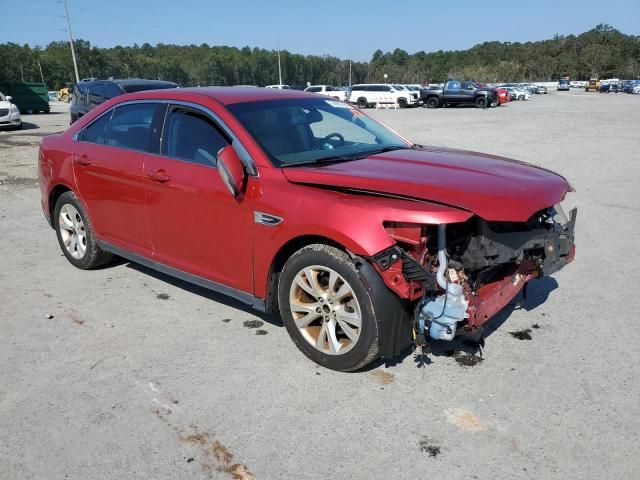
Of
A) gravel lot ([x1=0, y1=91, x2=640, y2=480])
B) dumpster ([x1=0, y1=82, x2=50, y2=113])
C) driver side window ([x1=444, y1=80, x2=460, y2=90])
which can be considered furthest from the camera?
driver side window ([x1=444, y1=80, x2=460, y2=90])

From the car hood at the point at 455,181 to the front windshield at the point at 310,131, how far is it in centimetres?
24

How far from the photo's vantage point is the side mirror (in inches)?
135

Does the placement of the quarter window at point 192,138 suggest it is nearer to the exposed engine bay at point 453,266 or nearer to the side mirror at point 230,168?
the side mirror at point 230,168

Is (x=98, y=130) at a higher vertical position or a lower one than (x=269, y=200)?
higher

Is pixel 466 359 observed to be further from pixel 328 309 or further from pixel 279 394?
pixel 279 394

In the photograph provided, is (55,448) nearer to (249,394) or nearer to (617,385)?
(249,394)

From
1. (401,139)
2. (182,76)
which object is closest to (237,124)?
(401,139)

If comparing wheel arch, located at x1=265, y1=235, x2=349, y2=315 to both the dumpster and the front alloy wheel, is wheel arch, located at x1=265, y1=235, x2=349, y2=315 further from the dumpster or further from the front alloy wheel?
the dumpster

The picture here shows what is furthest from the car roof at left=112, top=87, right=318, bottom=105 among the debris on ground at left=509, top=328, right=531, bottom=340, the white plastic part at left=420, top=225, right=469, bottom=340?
the debris on ground at left=509, top=328, right=531, bottom=340

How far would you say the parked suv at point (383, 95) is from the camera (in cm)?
3753

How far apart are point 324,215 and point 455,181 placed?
81 cm

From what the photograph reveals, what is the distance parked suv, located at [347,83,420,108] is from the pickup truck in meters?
1.51

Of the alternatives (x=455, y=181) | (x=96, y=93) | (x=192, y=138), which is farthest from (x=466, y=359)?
(x=96, y=93)

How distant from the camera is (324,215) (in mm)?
3125
